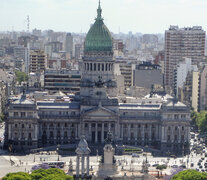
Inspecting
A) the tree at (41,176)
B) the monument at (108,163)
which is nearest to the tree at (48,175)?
the tree at (41,176)

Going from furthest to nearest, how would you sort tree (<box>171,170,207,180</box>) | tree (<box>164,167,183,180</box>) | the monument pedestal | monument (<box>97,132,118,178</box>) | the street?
1. the street
2. tree (<box>164,167,183,180</box>)
3. monument (<box>97,132,118,178</box>)
4. the monument pedestal
5. tree (<box>171,170,207,180</box>)

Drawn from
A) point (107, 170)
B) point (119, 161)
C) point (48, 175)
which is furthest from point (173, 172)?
point (48, 175)

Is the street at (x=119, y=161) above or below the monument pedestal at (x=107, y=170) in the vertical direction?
below

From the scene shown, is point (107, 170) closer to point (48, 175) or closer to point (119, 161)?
point (48, 175)

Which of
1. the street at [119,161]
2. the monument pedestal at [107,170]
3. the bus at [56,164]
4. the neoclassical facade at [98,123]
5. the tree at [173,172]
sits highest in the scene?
the neoclassical facade at [98,123]

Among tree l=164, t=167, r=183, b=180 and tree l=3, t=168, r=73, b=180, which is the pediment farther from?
tree l=3, t=168, r=73, b=180

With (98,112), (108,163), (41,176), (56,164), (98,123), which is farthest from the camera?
(98,123)

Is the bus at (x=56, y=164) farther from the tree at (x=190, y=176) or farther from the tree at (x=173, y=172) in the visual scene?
the tree at (x=190, y=176)

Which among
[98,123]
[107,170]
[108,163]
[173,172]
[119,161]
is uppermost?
[98,123]

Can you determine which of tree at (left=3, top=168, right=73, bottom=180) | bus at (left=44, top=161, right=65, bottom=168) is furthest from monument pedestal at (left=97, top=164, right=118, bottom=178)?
bus at (left=44, top=161, right=65, bottom=168)
